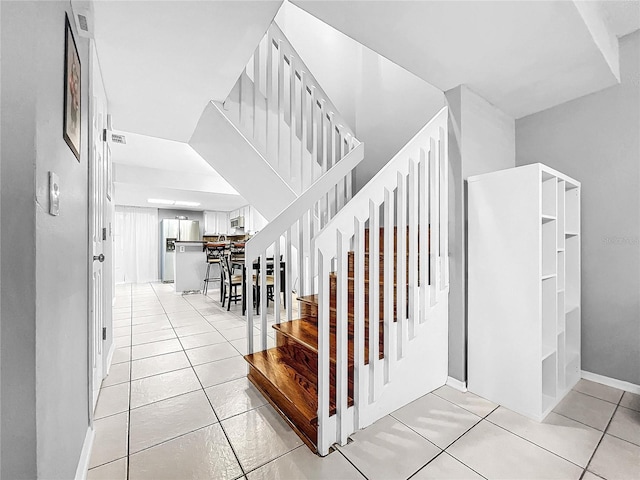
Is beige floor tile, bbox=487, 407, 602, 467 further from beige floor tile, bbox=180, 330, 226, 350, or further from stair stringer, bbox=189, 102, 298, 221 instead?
beige floor tile, bbox=180, 330, 226, 350

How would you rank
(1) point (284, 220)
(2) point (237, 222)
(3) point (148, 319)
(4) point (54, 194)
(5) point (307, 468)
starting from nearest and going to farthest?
(4) point (54, 194)
(5) point (307, 468)
(1) point (284, 220)
(3) point (148, 319)
(2) point (237, 222)

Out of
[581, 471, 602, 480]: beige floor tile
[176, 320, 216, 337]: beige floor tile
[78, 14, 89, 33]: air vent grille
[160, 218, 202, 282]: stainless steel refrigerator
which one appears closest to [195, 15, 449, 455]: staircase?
[581, 471, 602, 480]: beige floor tile

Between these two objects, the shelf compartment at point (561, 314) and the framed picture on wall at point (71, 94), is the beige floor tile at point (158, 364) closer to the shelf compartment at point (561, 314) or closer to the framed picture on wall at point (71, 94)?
the framed picture on wall at point (71, 94)

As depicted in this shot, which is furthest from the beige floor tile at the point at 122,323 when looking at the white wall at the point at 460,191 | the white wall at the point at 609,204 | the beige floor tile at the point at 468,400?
the white wall at the point at 609,204

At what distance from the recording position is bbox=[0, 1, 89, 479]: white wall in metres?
0.64

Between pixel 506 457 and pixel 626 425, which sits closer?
pixel 506 457

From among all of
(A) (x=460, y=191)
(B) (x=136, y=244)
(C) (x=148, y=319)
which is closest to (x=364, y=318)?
(A) (x=460, y=191)

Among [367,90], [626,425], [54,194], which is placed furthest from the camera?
[367,90]

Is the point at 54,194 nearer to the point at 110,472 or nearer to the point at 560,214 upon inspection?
the point at 110,472

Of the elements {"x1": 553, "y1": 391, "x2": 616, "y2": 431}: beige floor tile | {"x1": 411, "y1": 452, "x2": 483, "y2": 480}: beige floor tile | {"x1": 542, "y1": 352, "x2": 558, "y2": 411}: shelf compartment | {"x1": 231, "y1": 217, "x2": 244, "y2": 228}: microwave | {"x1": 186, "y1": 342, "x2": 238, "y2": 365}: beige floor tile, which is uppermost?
{"x1": 231, "y1": 217, "x2": 244, "y2": 228}: microwave

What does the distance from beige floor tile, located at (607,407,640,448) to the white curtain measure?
31.1ft

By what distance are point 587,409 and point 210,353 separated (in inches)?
115

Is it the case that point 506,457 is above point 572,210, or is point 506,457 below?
below

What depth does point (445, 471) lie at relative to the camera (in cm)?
138
